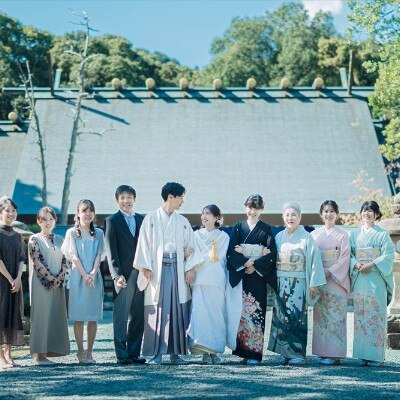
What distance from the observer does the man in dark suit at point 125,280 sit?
661 cm

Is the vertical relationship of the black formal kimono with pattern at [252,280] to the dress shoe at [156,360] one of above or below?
above

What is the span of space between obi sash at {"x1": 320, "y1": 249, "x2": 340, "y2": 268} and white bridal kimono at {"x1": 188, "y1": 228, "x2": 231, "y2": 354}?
92 cm

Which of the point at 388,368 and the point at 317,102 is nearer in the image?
the point at 388,368

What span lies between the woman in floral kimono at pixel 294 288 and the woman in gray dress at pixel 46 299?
1.94 metres

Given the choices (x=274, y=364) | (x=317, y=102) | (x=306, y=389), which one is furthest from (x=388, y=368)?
(x=317, y=102)

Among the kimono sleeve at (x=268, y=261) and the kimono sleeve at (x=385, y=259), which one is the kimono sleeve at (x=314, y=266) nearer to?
the kimono sleeve at (x=268, y=261)

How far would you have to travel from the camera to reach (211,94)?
24969 mm

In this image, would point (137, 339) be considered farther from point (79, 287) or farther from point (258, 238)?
point (258, 238)

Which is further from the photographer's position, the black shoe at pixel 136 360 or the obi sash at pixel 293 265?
the obi sash at pixel 293 265

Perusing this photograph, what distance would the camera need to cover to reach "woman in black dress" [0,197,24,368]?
21.5 ft

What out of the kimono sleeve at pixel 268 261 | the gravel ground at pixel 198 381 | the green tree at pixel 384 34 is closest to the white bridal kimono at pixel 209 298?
the gravel ground at pixel 198 381

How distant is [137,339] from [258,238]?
1.43 meters

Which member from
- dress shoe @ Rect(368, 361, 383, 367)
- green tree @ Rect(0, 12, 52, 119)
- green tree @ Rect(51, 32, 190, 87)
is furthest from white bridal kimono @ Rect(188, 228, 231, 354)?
green tree @ Rect(0, 12, 52, 119)

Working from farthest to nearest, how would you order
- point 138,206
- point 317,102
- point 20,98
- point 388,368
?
point 20,98 < point 317,102 < point 138,206 < point 388,368
